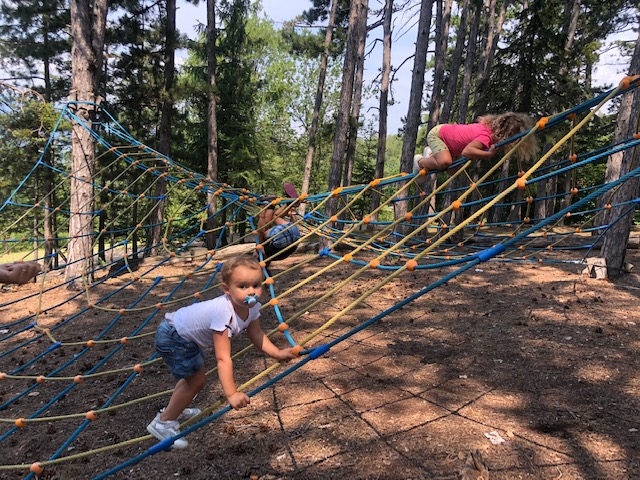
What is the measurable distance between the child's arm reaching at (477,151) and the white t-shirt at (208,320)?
5.53ft

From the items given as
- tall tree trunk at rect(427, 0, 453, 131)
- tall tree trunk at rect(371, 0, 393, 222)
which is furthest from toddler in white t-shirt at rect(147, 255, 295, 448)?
tall tree trunk at rect(371, 0, 393, 222)

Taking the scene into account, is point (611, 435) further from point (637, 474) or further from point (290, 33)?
point (290, 33)

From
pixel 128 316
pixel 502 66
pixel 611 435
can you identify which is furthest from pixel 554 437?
pixel 502 66

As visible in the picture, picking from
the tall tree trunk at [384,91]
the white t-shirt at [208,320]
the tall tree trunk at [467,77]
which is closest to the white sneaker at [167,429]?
the white t-shirt at [208,320]

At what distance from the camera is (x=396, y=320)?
4.30m

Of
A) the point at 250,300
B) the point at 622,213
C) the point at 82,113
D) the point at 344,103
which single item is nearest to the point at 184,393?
the point at 250,300

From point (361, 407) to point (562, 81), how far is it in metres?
9.07

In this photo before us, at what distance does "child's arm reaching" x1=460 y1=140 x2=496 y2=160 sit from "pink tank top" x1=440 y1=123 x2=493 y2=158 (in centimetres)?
4

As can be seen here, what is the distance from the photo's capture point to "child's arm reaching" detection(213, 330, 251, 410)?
160 centimetres

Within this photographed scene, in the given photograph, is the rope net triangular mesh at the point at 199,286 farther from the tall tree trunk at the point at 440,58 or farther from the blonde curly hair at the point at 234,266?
the tall tree trunk at the point at 440,58

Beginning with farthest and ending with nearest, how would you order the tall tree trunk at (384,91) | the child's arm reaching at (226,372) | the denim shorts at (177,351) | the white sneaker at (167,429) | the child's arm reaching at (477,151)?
the tall tree trunk at (384,91) < the child's arm reaching at (477,151) < the white sneaker at (167,429) < the denim shorts at (177,351) < the child's arm reaching at (226,372)

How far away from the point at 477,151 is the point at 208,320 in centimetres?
193

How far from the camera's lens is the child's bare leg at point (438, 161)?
2907 millimetres

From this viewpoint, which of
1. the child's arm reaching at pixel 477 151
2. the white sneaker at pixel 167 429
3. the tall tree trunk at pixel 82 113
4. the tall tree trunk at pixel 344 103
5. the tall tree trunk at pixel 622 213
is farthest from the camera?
the tall tree trunk at pixel 344 103
